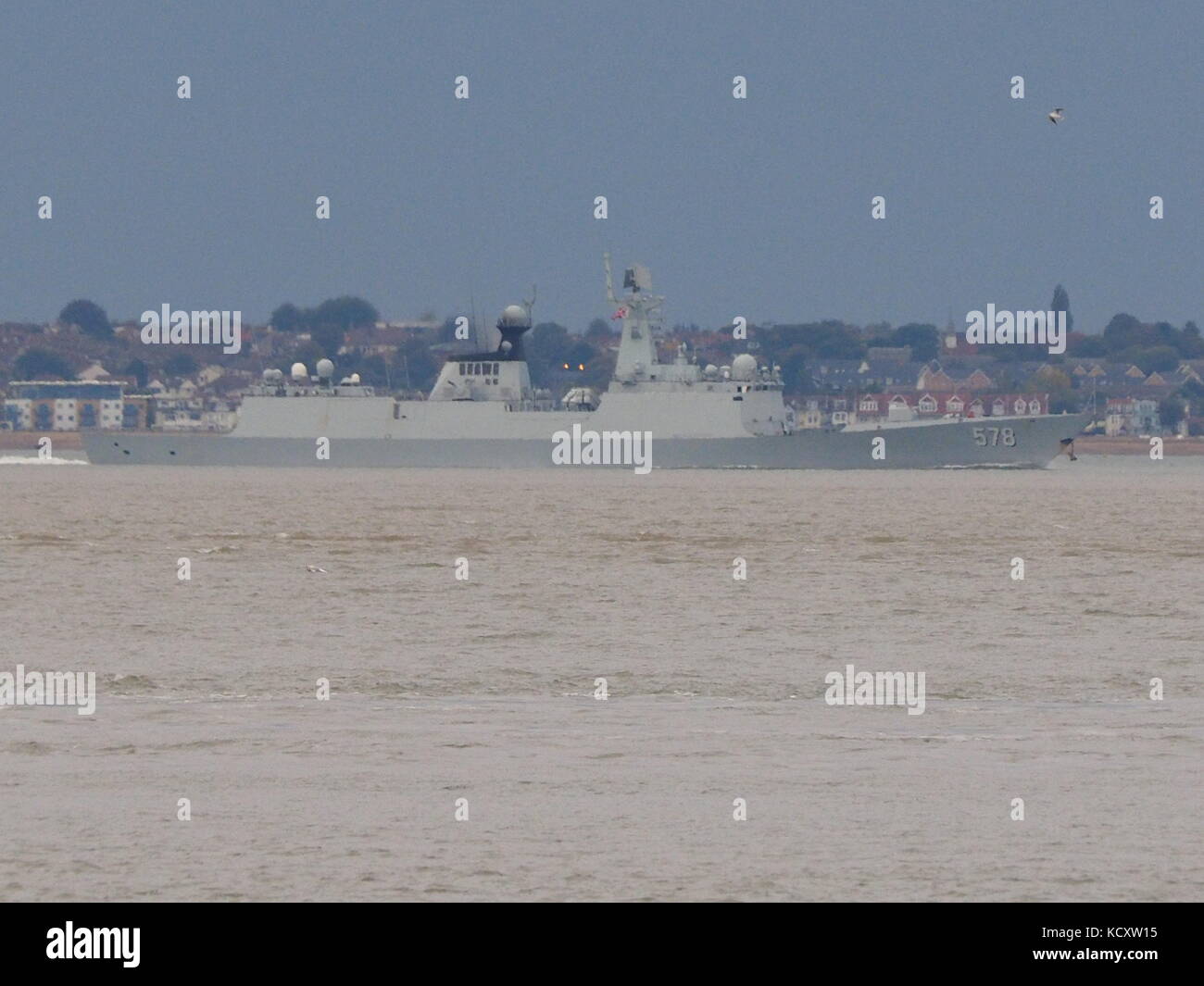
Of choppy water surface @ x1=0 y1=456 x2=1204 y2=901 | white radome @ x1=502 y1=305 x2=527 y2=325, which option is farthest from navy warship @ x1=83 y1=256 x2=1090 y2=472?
choppy water surface @ x1=0 y1=456 x2=1204 y2=901

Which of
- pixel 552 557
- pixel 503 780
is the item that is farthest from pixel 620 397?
pixel 503 780

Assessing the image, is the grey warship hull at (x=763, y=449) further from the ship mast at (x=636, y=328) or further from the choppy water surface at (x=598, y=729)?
the choppy water surface at (x=598, y=729)

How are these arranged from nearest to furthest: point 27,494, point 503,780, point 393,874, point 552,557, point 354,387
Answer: point 393,874 < point 503,780 < point 552,557 < point 27,494 < point 354,387

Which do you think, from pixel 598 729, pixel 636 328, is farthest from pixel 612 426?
pixel 598 729

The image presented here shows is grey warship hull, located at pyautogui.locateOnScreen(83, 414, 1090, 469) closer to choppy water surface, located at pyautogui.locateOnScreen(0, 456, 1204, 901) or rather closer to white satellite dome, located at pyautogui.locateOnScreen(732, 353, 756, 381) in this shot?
white satellite dome, located at pyautogui.locateOnScreen(732, 353, 756, 381)
